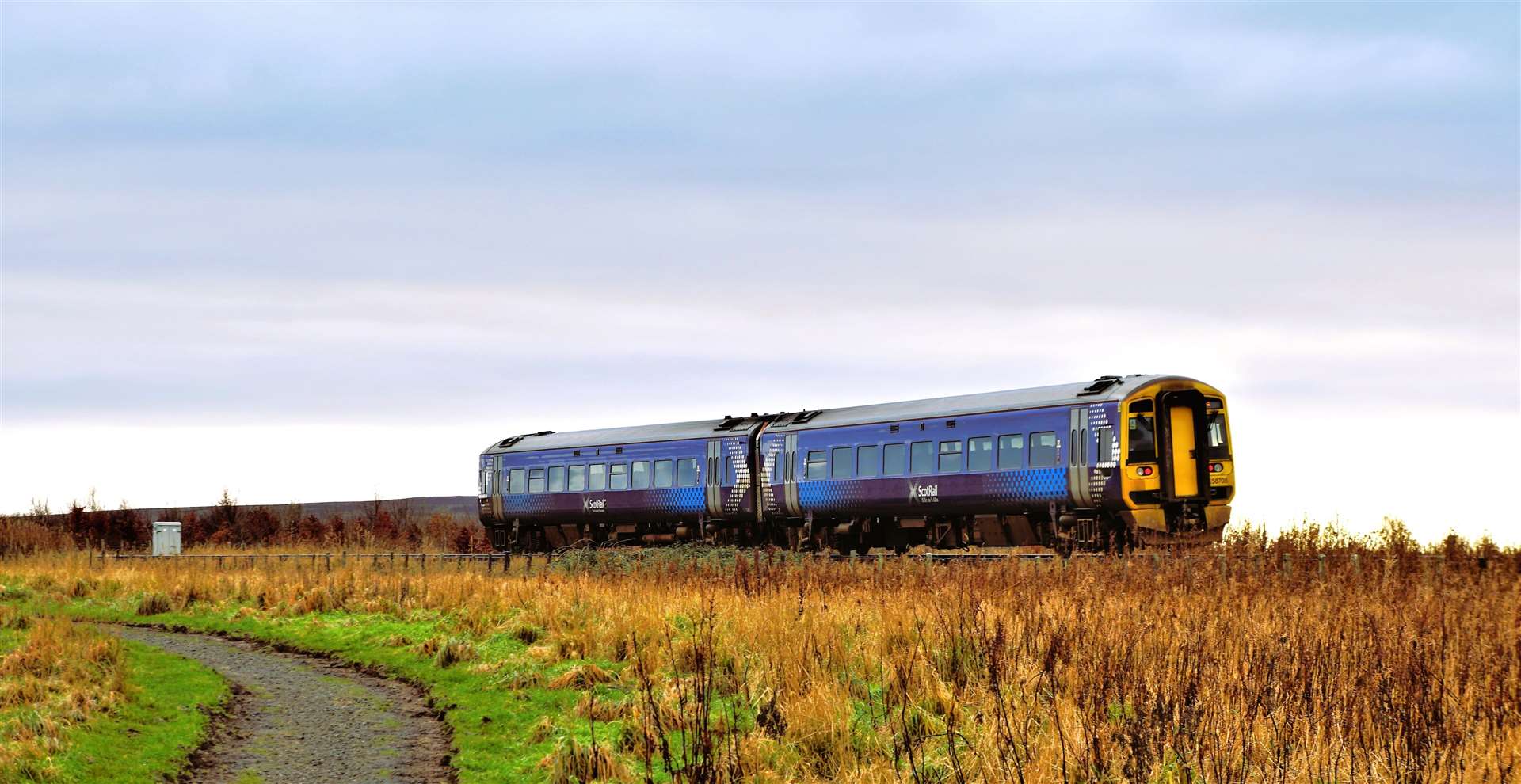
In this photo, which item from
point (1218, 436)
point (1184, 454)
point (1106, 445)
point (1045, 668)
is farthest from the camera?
point (1218, 436)

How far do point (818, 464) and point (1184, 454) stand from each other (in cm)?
824

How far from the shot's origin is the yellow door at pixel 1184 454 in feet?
81.7

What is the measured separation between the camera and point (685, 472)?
33.3 meters

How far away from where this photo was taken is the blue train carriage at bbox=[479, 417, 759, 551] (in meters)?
32.3

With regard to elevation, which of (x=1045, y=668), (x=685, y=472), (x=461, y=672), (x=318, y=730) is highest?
(x=685, y=472)

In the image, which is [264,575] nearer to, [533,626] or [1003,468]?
[533,626]

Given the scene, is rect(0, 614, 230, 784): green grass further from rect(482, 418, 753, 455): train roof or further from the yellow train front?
rect(482, 418, 753, 455): train roof

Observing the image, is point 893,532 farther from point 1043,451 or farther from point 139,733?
point 139,733

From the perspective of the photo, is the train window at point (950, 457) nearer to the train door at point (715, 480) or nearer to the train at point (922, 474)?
the train at point (922, 474)

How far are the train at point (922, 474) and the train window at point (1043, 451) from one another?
33 millimetres

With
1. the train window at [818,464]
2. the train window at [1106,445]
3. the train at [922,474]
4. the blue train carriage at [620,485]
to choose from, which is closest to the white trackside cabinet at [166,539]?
the blue train carriage at [620,485]

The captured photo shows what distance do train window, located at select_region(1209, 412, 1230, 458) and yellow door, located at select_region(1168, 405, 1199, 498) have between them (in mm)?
488

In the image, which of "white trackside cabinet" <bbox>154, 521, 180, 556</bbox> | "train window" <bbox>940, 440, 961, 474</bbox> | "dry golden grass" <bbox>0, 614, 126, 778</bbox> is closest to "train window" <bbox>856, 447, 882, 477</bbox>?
"train window" <bbox>940, 440, 961, 474</bbox>

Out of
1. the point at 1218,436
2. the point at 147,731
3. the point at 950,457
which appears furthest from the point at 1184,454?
the point at 147,731
